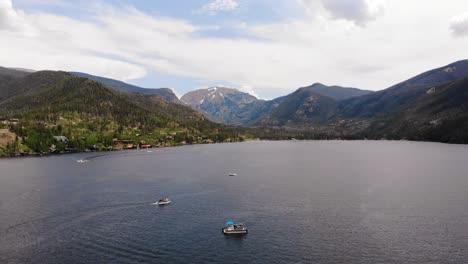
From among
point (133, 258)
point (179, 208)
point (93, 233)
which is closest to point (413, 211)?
point (179, 208)

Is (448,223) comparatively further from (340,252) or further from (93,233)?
(93,233)

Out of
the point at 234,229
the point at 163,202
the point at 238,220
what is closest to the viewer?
the point at 234,229

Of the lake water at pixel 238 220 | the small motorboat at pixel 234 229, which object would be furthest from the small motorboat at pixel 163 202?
the small motorboat at pixel 234 229

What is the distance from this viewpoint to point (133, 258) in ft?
342

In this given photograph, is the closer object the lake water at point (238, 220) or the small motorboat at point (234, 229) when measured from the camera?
the lake water at point (238, 220)

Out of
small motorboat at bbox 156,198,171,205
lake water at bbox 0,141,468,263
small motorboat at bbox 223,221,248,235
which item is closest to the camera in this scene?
lake water at bbox 0,141,468,263

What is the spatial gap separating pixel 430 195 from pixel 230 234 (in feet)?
390

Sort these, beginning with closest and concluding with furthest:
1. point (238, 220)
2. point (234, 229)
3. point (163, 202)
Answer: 1. point (234, 229)
2. point (238, 220)
3. point (163, 202)

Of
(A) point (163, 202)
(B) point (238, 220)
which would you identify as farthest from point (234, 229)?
(A) point (163, 202)

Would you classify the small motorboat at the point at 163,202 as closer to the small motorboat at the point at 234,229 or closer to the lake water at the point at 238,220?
the lake water at the point at 238,220

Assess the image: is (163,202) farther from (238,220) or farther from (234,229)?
(234,229)

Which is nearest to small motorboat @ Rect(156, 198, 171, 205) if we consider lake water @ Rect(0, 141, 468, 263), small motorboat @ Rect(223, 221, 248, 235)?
lake water @ Rect(0, 141, 468, 263)

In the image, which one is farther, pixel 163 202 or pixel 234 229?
pixel 163 202

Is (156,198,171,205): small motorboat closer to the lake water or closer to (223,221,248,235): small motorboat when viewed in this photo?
the lake water
